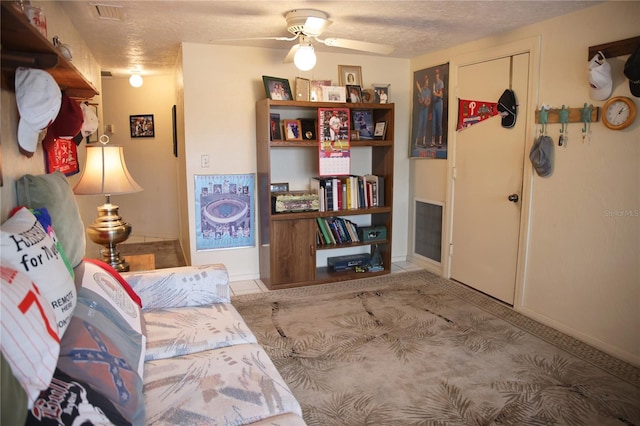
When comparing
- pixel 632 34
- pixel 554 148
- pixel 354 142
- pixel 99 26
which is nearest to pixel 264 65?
pixel 354 142

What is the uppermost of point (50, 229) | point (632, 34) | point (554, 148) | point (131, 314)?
point (632, 34)

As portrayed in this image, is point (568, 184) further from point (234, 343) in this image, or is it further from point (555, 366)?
point (234, 343)

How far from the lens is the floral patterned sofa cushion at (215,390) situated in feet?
4.56

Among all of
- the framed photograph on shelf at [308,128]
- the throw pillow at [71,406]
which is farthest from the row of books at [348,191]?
the throw pillow at [71,406]

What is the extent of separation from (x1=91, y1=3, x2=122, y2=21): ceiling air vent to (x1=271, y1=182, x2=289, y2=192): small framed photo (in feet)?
6.20

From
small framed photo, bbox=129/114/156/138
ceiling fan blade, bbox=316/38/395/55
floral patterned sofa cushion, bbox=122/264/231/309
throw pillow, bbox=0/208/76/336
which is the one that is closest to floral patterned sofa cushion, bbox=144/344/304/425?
throw pillow, bbox=0/208/76/336

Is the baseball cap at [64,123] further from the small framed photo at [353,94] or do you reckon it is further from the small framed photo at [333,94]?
the small framed photo at [353,94]

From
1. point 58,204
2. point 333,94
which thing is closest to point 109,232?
point 58,204

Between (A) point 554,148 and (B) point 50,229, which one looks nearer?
(B) point 50,229

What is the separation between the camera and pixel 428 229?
4.53 metres

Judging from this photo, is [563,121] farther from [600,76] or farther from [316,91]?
[316,91]

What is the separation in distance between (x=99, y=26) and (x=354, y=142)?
7.49ft

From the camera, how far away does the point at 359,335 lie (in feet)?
9.80

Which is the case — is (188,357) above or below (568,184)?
below
